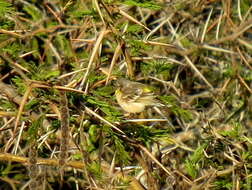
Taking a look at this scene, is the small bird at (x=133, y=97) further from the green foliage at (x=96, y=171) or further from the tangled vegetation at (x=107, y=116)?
the green foliage at (x=96, y=171)

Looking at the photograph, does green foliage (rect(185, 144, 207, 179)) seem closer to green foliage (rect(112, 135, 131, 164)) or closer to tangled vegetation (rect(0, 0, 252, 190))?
tangled vegetation (rect(0, 0, 252, 190))

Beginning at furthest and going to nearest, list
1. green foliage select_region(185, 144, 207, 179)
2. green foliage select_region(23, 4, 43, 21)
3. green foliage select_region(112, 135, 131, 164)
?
green foliage select_region(23, 4, 43, 21), green foliage select_region(185, 144, 207, 179), green foliage select_region(112, 135, 131, 164)

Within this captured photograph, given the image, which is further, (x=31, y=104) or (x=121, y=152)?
(x=121, y=152)

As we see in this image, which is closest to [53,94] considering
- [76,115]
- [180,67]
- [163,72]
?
[76,115]

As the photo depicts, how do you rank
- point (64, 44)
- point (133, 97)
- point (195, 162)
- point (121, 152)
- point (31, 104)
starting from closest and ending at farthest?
point (31, 104)
point (121, 152)
point (195, 162)
point (133, 97)
point (64, 44)

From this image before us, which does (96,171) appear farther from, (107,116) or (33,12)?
(33,12)

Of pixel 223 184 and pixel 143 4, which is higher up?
pixel 143 4

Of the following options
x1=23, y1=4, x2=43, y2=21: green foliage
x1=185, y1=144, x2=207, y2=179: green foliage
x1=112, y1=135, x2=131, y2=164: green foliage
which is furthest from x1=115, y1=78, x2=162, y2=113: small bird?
x1=23, y1=4, x2=43, y2=21: green foliage

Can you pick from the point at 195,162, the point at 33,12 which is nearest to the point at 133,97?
the point at 195,162

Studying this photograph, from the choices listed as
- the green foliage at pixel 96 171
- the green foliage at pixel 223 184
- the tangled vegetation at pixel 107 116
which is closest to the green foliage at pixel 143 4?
the tangled vegetation at pixel 107 116
